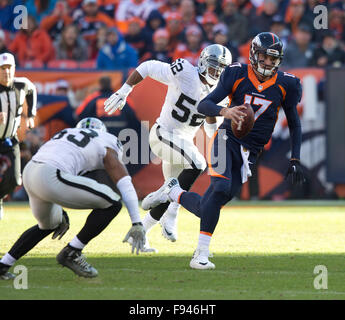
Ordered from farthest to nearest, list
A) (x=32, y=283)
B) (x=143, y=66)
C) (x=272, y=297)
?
(x=143, y=66) < (x=32, y=283) < (x=272, y=297)

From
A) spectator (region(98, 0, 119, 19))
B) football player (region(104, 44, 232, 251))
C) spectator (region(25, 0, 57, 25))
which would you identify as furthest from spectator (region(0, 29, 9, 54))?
football player (region(104, 44, 232, 251))

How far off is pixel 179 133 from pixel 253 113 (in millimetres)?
1743

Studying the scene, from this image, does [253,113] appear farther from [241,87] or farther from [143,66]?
[143,66]

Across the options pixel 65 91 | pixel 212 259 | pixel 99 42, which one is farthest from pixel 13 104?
pixel 99 42

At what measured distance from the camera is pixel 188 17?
14836 mm

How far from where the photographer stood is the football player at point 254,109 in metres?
6.17

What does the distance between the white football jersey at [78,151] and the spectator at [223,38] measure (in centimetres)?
820

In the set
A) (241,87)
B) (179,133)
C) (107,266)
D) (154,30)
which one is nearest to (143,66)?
(179,133)

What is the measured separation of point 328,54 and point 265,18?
1.57m

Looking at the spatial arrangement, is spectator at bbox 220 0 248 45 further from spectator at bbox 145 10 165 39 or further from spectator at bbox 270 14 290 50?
spectator at bbox 145 10 165 39

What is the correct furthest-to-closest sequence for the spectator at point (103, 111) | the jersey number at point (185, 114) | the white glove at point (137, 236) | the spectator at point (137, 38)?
the spectator at point (137, 38) < the spectator at point (103, 111) < the jersey number at point (185, 114) < the white glove at point (137, 236)

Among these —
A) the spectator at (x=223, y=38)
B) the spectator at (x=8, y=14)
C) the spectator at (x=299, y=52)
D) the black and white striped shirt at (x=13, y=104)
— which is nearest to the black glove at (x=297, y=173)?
the black and white striped shirt at (x=13, y=104)

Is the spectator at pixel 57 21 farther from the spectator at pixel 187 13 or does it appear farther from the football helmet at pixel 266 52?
the football helmet at pixel 266 52

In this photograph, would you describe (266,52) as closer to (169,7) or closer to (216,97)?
(216,97)
